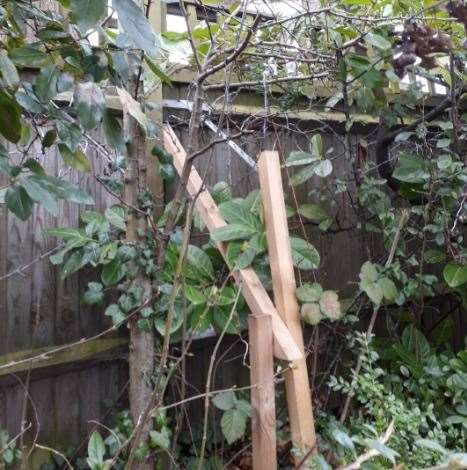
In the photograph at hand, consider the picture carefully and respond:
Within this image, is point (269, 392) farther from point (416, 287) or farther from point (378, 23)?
point (378, 23)

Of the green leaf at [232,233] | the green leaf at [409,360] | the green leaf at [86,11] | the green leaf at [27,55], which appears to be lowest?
the green leaf at [409,360]

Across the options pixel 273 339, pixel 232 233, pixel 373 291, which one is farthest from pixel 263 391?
pixel 373 291

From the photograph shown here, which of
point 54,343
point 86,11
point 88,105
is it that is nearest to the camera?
point 86,11

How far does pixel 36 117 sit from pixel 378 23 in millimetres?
1442

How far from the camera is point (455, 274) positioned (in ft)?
7.09

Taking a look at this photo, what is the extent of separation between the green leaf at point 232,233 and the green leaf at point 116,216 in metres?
0.42

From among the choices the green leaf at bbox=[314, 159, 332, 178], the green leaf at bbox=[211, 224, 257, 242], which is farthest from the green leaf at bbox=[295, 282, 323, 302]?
the green leaf at bbox=[314, 159, 332, 178]

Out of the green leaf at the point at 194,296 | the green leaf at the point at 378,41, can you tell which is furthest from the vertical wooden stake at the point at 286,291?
the green leaf at the point at 378,41

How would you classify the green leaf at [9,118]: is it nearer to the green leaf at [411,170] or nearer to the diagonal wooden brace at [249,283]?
the diagonal wooden brace at [249,283]

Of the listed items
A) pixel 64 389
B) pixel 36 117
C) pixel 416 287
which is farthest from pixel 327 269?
pixel 36 117

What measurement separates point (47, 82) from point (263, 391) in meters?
1.06

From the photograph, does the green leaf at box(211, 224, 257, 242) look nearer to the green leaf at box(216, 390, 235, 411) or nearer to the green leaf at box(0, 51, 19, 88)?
the green leaf at box(216, 390, 235, 411)

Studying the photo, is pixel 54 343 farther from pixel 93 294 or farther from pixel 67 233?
pixel 67 233

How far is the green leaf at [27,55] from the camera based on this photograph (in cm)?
128
